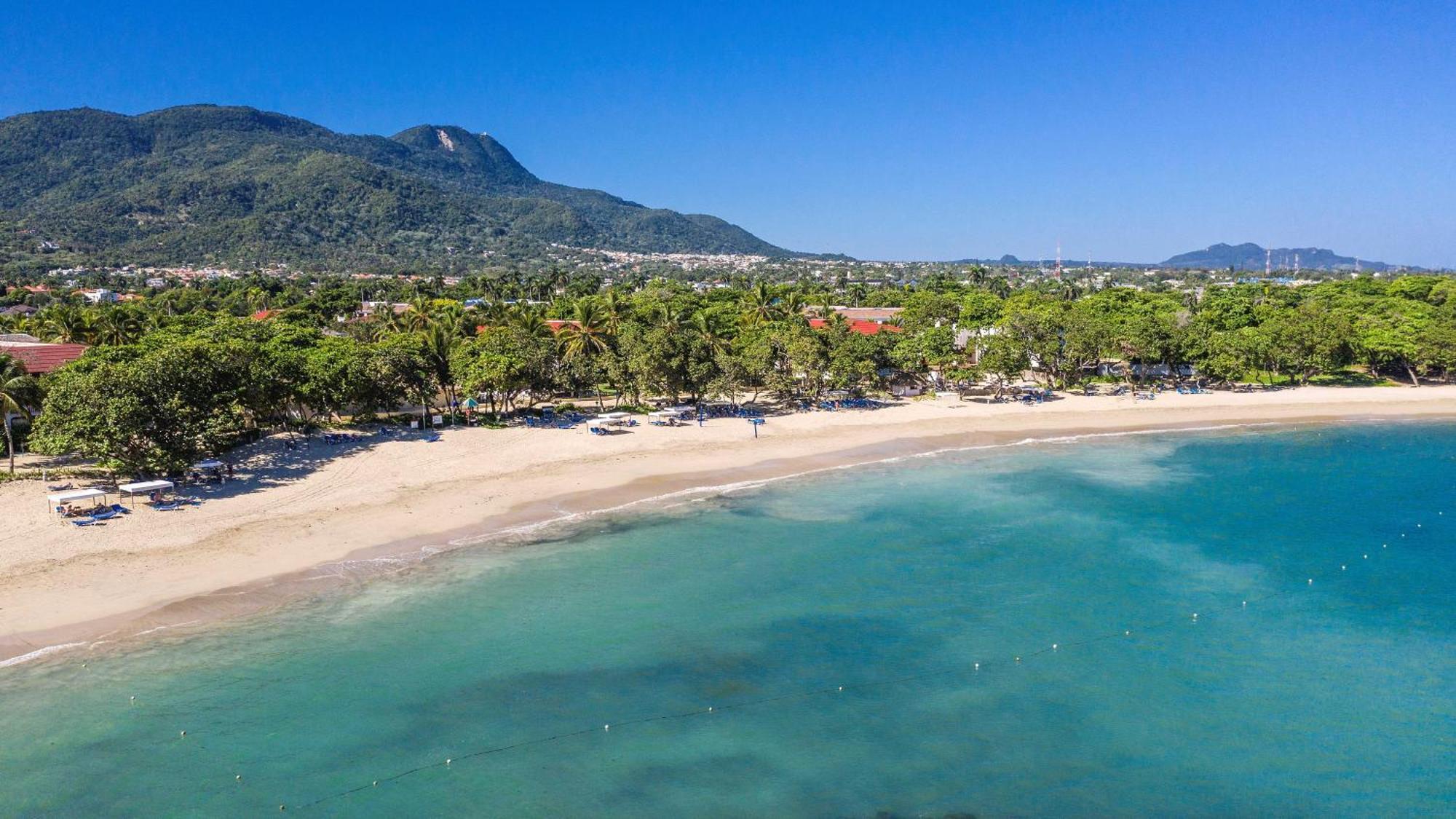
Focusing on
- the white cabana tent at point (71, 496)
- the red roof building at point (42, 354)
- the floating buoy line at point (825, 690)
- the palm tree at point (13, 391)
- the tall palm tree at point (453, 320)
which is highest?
the tall palm tree at point (453, 320)

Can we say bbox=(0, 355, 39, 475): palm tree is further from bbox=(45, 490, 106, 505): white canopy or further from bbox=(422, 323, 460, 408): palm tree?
bbox=(422, 323, 460, 408): palm tree

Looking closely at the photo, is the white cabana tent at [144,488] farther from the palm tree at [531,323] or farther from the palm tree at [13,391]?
the palm tree at [531,323]

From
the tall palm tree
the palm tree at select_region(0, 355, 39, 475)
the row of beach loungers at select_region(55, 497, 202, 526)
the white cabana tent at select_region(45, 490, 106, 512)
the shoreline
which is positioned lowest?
the shoreline

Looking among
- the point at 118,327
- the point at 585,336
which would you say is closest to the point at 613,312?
the point at 585,336

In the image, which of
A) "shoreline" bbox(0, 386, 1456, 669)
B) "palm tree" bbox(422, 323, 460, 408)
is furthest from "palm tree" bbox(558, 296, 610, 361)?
"shoreline" bbox(0, 386, 1456, 669)

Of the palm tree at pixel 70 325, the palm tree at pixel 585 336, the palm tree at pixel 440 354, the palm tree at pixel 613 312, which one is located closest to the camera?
the palm tree at pixel 440 354

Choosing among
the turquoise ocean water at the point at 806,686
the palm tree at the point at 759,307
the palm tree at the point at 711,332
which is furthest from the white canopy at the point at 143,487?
the palm tree at the point at 759,307

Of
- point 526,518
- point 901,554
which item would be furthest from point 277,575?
point 901,554
